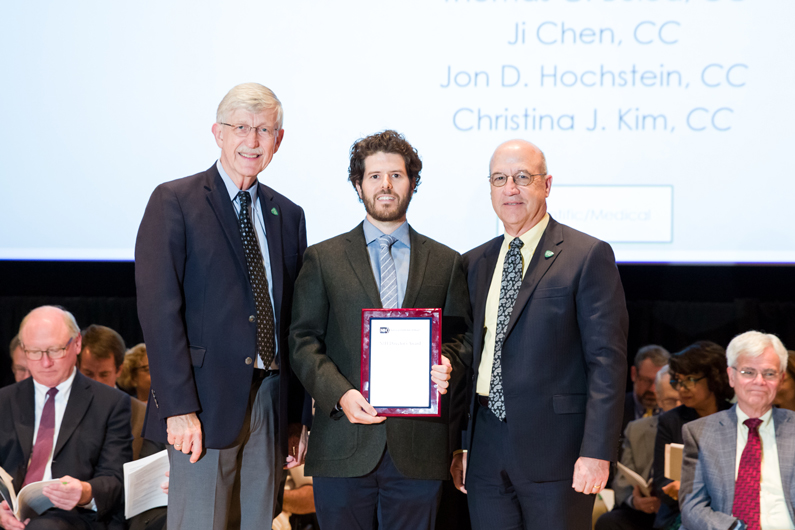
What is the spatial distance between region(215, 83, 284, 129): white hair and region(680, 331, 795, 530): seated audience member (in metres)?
2.30

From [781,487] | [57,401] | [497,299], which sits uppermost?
[497,299]

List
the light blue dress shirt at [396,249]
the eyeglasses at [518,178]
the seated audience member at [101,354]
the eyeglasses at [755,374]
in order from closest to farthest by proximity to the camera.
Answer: the light blue dress shirt at [396,249], the eyeglasses at [518,178], the eyeglasses at [755,374], the seated audience member at [101,354]

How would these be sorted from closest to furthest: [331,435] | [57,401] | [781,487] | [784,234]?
[331,435], [781,487], [57,401], [784,234]

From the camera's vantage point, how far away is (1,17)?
14.2 ft

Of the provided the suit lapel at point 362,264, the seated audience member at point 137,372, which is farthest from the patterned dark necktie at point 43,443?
the suit lapel at point 362,264

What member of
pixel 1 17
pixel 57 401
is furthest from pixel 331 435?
pixel 1 17

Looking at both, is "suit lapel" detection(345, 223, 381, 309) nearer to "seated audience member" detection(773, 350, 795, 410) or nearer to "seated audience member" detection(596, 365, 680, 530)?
"seated audience member" detection(596, 365, 680, 530)

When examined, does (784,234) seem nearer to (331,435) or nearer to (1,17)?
(331,435)

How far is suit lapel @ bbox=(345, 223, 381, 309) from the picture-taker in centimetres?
237

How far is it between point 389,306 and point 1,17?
3374 millimetres

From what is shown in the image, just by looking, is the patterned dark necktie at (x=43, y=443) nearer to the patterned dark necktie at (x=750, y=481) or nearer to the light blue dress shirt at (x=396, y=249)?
the light blue dress shirt at (x=396, y=249)

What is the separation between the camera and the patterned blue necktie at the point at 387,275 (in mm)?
2379

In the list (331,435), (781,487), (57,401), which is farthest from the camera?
(57,401)

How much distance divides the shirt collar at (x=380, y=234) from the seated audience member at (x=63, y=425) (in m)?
1.75
